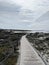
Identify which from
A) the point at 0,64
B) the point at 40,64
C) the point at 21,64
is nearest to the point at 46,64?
the point at 40,64

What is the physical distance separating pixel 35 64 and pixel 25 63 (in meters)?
1.44

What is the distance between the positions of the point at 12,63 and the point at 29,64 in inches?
94.9

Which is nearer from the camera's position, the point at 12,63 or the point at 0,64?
the point at 0,64

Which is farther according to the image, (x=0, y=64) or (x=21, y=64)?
(x=21, y=64)

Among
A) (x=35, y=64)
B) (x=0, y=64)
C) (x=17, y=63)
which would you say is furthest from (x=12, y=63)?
(x=0, y=64)

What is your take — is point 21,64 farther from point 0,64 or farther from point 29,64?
point 0,64

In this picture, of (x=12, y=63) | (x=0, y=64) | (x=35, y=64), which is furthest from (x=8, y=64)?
(x=0, y=64)

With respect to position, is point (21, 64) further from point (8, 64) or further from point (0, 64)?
point (0, 64)

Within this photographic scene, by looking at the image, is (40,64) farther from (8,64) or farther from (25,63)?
(8,64)

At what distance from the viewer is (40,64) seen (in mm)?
35344

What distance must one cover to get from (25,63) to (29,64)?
2.59 feet

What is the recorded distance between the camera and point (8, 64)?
1359 inches

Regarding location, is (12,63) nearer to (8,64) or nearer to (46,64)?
(8,64)

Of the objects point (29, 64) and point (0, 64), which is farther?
point (29, 64)
